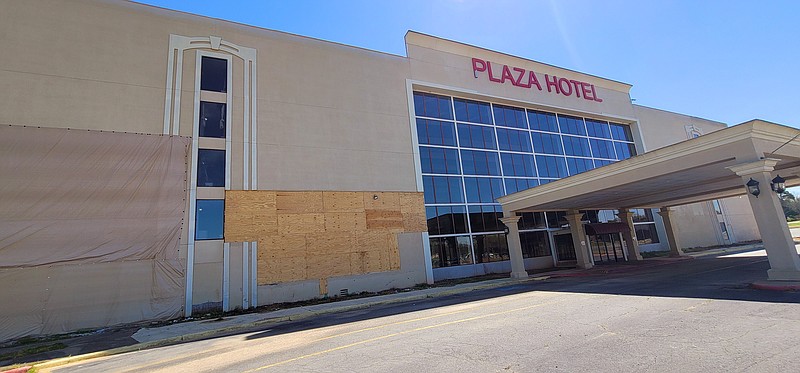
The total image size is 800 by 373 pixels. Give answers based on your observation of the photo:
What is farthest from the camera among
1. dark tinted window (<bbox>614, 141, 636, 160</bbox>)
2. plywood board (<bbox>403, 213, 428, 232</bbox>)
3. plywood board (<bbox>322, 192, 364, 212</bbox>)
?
dark tinted window (<bbox>614, 141, 636, 160</bbox>)

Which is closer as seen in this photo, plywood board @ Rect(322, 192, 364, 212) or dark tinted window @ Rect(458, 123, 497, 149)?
plywood board @ Rect(322, 192, 364, 212)

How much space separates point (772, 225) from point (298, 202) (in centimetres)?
1862

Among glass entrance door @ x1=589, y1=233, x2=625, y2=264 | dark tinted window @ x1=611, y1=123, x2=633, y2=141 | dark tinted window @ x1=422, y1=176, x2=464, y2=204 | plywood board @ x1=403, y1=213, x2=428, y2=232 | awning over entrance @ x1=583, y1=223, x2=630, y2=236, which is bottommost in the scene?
glass entrance door @ x1=589, y1=233, x2=625, y2=264

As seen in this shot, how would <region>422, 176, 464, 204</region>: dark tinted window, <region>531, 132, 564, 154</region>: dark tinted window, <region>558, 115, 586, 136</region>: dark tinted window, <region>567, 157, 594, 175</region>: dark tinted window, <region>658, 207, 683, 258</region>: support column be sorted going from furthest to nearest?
<region>558, 115, 586, 136</region>: dark tinted window, <region>567, 157, 594, 175</region>: dark tinted window, <region>531, 132, 564, 154</region>: dark tinted window, <region>658, 207, 683, 258</region>: support column, <region>422, 176, 464, 204</region>: dark tinted window

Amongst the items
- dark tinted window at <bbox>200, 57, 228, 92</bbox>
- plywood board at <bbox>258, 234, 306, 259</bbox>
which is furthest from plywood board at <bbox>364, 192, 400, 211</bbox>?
dark tinted window at <bbox>200, 57, 228, 92</bbox>

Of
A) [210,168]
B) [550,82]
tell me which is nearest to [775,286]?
[210,168]

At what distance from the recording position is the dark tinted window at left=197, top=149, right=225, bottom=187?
57.8ft

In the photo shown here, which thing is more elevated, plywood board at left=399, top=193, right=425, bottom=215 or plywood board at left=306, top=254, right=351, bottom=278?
plywood board at left=399, top=193, right=425, bottom=215

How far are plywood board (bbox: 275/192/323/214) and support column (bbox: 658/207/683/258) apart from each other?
89.1 feet

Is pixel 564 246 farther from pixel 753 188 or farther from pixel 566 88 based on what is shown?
pixel 753 188

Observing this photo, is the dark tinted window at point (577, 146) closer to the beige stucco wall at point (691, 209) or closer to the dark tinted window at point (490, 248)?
the beige stucco wall at point (691, 209)

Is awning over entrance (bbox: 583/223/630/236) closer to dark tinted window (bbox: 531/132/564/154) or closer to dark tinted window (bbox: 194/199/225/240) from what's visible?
dark tinted window (bbox: 531/132/564/154)

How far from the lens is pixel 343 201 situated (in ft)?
66.6

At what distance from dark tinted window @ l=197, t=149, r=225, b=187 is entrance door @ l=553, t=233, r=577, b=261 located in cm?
2344
